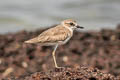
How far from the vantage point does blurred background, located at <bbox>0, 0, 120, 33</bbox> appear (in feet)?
60.4

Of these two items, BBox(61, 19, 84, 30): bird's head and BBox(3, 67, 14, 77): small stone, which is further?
BBox(3, 67, 14, 77): small stone

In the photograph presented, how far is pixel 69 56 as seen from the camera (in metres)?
10.1

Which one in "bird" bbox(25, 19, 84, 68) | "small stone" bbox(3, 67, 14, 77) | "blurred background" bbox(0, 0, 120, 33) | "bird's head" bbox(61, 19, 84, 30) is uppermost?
"bird's head" bbox(61, 19, 84, 30)

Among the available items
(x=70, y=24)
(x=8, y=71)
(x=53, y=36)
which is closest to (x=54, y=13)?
(x=8, y=71)

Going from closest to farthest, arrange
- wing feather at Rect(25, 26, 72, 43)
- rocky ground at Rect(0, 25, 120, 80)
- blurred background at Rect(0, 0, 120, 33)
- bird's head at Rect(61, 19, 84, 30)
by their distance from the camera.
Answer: wing feather at Rect(25, 26, 72, 43) → bird's head at Rect(61, 19, 84, 30) → rocky ground at Rect(0, 25, 120, 80) → blurred background at Rect(0, 0, 120, 33)

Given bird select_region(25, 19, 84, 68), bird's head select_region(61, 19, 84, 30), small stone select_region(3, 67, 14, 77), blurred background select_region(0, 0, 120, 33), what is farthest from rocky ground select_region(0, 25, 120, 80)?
blurred background select_region(0, 0, 120, 33)

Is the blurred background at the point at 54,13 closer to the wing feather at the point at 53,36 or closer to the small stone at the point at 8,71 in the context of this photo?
the small stone at the point at 8,71

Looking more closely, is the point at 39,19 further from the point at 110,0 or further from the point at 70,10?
the point at 110,0

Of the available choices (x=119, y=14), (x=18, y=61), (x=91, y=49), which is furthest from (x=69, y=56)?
(x=119, y=14)

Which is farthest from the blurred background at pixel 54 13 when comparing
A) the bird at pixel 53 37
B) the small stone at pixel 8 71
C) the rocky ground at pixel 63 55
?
the bird at pixel 53 37

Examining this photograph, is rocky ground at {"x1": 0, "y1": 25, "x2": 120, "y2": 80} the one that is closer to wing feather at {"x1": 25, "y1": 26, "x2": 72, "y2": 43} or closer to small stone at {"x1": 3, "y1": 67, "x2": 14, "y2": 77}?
small stone at {"x1": 3, "y1": 67, "x2": 14, "y2": 77}

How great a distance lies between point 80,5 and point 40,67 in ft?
42.6

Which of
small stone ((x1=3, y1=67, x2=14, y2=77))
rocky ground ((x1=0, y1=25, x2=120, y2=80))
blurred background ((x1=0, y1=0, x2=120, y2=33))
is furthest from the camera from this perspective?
blurred background ((x1=0, y1=0, x2=120, y2=33))

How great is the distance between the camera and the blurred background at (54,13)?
60.4 ft
